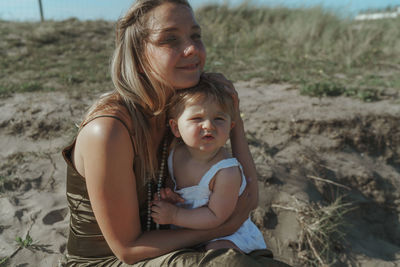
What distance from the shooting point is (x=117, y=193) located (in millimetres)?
1656

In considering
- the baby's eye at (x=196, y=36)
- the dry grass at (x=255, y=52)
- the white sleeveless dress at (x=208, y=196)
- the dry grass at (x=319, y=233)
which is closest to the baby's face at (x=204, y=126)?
the white sleeveless dress at (x=208, y=196)

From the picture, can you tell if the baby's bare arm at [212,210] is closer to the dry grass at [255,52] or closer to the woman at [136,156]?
the woman at [136,156]

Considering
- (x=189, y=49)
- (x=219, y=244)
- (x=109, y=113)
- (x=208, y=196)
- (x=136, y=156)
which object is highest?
(x=189, y=49)

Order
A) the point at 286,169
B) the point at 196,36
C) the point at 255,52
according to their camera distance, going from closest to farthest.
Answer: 1. the point at 196,36
2. the point at 286,169
3. the point at 255,52

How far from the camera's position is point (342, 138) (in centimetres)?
403

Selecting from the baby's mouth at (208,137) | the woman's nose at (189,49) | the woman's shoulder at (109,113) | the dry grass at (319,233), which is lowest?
the dry grass at (319,233)

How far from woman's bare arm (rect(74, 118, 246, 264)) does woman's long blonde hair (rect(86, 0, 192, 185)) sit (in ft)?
0.50

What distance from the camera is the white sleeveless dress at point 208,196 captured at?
1846 millimetres

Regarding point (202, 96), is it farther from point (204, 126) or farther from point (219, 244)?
point (219, 244)

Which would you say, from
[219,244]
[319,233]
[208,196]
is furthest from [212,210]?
[319,233]

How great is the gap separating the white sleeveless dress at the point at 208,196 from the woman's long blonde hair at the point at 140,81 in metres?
0.20

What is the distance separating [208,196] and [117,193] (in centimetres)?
47

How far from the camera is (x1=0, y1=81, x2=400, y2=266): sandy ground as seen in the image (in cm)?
285

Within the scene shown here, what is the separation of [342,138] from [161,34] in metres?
2.83
